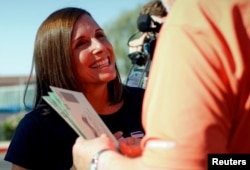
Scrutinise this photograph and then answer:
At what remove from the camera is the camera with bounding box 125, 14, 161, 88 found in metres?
2.51

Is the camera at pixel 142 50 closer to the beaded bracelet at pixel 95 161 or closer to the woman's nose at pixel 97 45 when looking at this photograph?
the woman's nose at pixel 97 45

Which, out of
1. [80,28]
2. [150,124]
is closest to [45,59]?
[80,28]

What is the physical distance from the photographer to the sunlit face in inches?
32.8

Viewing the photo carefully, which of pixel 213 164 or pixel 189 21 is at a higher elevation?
pixel 189 21

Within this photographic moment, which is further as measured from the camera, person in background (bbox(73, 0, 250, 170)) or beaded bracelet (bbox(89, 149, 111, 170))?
beaded bracelet (bbox(89, 149, 111, 170))

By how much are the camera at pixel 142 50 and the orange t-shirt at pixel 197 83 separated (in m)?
1.77

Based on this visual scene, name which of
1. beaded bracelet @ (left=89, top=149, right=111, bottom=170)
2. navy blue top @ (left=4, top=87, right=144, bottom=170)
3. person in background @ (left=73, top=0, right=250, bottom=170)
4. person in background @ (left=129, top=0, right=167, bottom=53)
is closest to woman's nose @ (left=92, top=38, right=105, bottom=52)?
navy blue top @ (left=4, top=87, right=144, bottom=170)

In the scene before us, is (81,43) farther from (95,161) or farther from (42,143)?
(95,161)

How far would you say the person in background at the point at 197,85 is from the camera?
0.61m

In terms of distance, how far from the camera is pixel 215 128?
615 mm

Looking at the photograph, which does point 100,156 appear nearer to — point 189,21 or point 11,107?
point 189,21

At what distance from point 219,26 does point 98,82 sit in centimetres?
100

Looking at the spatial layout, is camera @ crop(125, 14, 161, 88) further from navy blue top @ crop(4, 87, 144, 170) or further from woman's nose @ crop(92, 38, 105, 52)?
navy blue top @ crop(4, 87, 144, 170)

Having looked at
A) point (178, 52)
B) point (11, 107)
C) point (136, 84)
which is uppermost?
point (178, 52)
